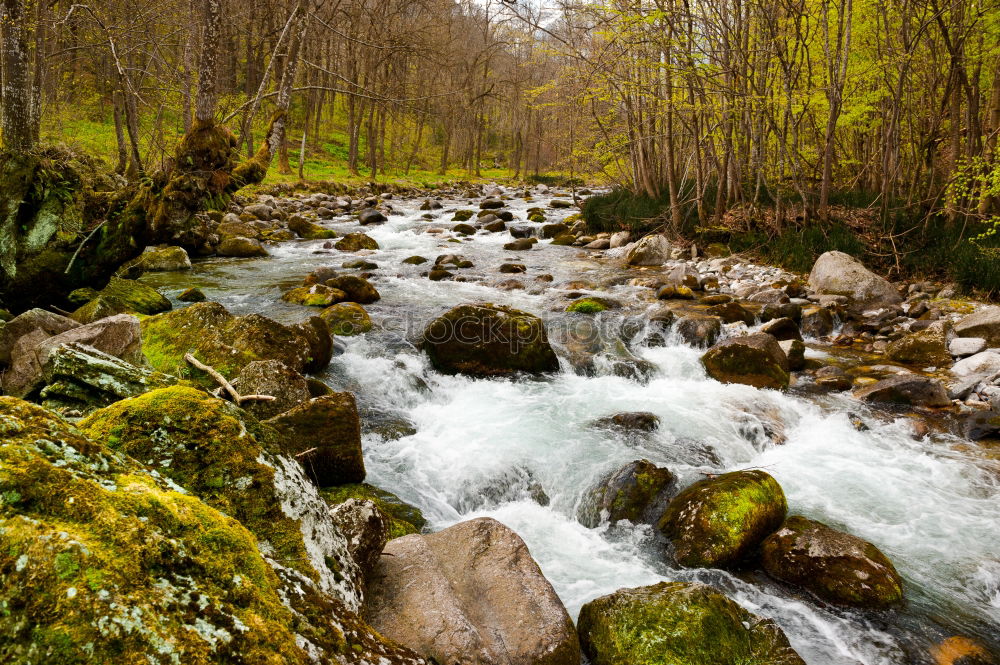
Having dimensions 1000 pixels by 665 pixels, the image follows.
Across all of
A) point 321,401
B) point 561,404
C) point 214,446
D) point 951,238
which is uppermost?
point 951,238

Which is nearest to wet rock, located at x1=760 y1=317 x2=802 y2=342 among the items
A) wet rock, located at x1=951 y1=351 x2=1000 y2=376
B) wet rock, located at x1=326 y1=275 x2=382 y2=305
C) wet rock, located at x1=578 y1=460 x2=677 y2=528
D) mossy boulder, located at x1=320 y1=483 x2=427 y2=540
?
wet rock, located at x1=951 y1=351 x2=1000 y2=376

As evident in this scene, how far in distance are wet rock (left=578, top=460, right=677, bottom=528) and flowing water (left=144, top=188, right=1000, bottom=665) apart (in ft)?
0.43

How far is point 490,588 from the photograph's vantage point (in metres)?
3.02

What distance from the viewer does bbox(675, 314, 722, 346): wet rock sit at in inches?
360

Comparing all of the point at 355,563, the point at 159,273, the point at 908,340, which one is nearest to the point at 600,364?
the point at 908,340

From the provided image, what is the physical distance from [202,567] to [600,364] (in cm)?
733

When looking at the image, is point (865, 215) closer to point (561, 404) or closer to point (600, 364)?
point (600, 364)

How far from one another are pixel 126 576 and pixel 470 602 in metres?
2.02

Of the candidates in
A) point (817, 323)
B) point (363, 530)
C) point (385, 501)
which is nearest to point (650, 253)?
point (817, 323)

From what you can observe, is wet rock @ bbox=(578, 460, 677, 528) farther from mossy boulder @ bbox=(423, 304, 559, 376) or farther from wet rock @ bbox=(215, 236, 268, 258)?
wet rock @ bbox=(215, 236, 268, 258)

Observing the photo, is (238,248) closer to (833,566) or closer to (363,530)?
(363,530)

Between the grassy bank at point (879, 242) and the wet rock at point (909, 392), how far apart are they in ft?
12.7

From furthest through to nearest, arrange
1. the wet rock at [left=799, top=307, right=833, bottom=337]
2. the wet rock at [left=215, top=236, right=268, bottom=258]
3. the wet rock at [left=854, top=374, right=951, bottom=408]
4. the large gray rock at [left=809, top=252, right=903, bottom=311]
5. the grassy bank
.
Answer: the wet rock at [left=215, top=236, right=268, bottom=258], the large gray rock at [left=809, top=252, right=903, bottom=311], the grassy bank, the wet rock at [left=799, top=307, right=833, bottom=337], the wet rock at [left=854, top=374, right=951, bottom=408]

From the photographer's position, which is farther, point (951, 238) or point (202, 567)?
point (951, 238)
